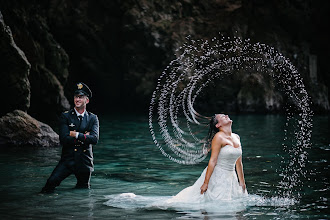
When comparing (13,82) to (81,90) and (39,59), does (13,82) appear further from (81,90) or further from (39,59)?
(81,90)

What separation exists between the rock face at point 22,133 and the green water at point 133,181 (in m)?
0.85

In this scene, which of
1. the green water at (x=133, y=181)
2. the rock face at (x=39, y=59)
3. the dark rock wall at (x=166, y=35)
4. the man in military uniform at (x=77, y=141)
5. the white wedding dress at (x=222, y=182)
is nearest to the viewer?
the green water at (x=133, y=181)

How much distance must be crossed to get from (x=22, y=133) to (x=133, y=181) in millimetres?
7589

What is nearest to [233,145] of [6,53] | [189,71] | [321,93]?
[6,53]

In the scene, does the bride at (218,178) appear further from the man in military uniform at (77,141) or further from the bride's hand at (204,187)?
the man in military uniform at (77,141)

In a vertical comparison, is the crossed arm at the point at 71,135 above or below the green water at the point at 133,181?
above

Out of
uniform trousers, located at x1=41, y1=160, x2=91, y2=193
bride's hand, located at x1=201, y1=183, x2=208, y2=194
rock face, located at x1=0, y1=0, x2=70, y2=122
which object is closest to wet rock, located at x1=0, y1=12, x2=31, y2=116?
rock face, located at x1=0, y1=0, x2=70, y2=122

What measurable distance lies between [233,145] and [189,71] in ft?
113

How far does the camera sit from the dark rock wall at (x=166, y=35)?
4247cm

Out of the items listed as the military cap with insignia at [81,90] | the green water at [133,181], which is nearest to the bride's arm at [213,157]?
the green water at [133,181]

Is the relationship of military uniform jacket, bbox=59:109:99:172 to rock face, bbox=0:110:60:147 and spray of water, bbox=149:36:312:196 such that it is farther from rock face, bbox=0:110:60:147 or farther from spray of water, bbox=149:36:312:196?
spray of water, bbox=149:36:312:196

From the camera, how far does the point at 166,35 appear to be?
4244cm

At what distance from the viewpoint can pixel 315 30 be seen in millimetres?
46094

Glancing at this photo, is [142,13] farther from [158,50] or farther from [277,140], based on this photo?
[277,140]
